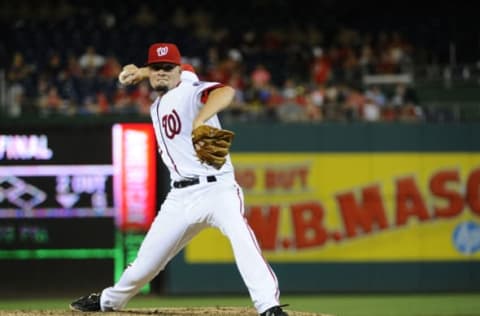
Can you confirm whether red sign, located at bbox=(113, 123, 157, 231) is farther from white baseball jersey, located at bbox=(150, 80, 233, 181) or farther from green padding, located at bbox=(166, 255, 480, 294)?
white baseball jersey, located at bbox=(150, 80, 233, 181)

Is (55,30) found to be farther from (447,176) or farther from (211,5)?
(447,176)

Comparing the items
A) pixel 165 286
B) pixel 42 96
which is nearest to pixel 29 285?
pixel 165 286

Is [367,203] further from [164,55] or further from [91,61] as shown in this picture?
[164,55]

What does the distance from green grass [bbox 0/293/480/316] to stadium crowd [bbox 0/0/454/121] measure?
236 centimetres

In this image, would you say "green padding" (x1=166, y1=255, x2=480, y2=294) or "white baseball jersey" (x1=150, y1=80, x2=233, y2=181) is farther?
"green padding" (x1=166, y1=255, x2=480, y2=294)

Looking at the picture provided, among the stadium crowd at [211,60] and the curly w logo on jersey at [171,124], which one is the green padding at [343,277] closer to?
the stadium crowd at [211,60]

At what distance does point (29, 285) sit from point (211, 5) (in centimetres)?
846

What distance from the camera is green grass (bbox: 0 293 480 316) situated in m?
10.8

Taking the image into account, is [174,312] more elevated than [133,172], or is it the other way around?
[133,172]

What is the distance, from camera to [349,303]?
39.1ft

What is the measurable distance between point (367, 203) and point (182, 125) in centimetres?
748

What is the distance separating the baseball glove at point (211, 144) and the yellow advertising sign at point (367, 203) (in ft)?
23.4

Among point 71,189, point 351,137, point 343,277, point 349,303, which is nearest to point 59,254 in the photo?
point 71,189

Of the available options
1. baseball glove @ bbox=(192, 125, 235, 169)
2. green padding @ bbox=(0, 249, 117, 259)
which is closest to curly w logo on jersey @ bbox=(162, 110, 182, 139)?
baseball glove @ bbox=(192, 125, 235, 169)
